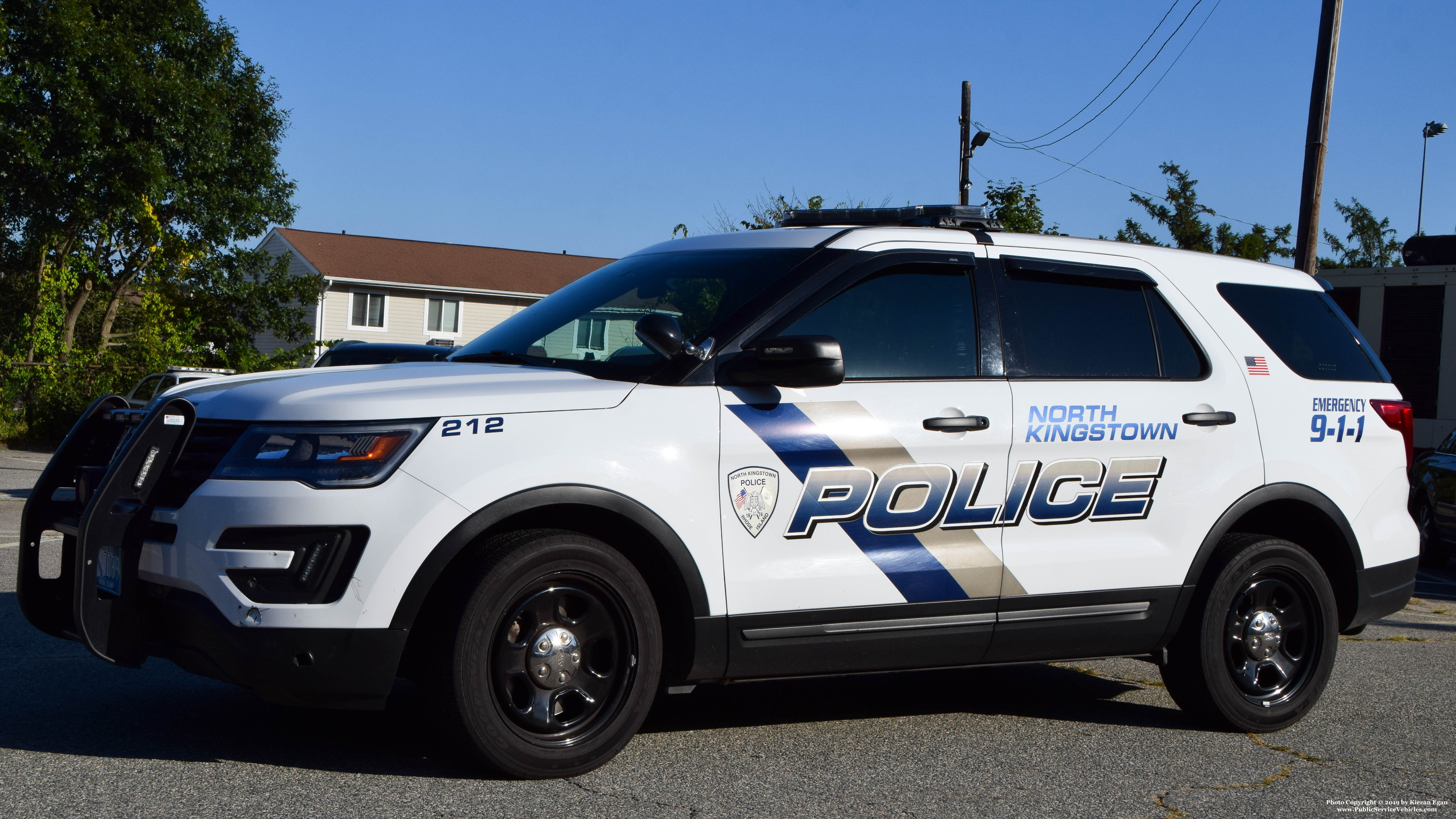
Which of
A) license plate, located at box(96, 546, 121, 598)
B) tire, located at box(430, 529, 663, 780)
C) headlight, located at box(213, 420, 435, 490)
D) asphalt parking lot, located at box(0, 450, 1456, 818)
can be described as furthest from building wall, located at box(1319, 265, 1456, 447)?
license plate, located at box(96, 546, 121, 598)

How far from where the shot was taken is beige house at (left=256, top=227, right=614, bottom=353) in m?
45.1

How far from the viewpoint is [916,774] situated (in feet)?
15.2

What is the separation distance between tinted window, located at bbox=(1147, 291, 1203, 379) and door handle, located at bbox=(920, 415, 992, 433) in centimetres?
102

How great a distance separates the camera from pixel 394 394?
163 inches

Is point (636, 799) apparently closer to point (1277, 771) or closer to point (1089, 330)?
point (1277, 771)

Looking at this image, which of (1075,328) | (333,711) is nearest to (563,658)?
(333,711)

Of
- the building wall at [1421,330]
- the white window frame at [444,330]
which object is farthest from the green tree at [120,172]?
the building wall at [1421,330]

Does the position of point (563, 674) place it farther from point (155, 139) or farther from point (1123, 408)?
point (155, 139)

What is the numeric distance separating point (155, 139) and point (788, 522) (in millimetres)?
24647

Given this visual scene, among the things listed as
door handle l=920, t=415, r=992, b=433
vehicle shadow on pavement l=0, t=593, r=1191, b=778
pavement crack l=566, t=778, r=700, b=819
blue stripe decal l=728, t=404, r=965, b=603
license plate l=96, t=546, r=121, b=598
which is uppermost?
door handle l=920, t=415, r=992, b=433

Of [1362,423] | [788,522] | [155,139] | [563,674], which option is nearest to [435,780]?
[563,674]

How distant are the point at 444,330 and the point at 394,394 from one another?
43220 millimetres

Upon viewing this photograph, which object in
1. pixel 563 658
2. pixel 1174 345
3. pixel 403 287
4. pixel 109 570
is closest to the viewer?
pixel 109 570

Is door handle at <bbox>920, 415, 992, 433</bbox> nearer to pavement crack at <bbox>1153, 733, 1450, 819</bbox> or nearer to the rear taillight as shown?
pavement crack at <bbox>1153, 733, 1450, 819</bbox>
